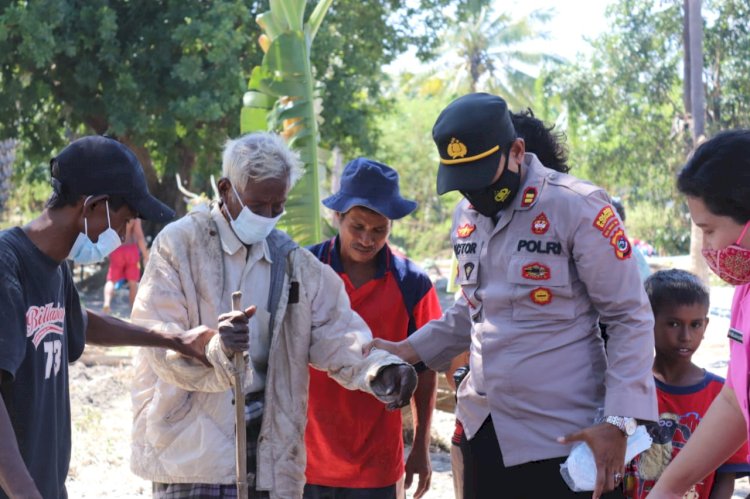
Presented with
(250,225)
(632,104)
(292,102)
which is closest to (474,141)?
(250,225)

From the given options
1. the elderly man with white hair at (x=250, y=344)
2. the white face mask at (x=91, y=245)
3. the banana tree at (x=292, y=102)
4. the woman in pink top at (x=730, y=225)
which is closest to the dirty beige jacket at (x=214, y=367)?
the elderly man with white hair at (x=250, y=344)

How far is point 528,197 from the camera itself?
2.97 m

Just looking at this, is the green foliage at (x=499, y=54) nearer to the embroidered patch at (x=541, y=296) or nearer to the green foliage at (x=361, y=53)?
the green foliage at (x=361, y=53)

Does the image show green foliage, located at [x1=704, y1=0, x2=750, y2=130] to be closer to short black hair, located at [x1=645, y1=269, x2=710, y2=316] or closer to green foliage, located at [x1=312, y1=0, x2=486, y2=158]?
green foliage, located at [x1=312, y1=0, x2=486, y2=158]

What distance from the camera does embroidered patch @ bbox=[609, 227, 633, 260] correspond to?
2861 mm

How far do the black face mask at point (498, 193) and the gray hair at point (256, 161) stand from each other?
2.48 ft

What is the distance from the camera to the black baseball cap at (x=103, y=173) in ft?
9.15

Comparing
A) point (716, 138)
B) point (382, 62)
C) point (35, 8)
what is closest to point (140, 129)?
point (35, 8)

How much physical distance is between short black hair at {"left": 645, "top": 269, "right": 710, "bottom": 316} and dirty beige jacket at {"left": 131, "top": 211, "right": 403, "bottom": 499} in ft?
3.58

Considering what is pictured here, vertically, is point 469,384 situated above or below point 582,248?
below

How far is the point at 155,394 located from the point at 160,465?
0.78 feet

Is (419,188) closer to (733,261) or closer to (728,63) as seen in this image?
(728,63)

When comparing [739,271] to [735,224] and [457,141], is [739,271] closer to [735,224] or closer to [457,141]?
[735,224]

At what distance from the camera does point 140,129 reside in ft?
51.8
